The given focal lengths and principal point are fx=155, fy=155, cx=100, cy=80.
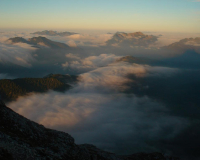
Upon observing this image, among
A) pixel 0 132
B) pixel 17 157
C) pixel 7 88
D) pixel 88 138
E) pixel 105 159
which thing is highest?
pixel 0 132

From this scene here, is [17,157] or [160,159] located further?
[160,159]

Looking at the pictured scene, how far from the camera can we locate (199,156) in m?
117

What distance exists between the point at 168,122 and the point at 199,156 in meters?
49.5

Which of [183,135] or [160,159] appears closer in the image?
[160,159]

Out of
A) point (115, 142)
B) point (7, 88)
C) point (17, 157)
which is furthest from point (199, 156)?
point (7, 88)

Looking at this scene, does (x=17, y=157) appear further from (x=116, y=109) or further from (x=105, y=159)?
(x=116, y=109)

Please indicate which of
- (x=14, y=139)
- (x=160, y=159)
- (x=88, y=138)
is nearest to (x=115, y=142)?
(x=88, y=138)

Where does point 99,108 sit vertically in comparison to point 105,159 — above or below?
below

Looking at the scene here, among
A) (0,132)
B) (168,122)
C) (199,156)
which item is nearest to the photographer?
(0,132)

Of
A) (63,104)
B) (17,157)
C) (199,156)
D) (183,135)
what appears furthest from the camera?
(63,104)

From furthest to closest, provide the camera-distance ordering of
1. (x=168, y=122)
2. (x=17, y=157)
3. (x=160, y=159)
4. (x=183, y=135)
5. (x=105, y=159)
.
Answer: (x=168, y=122), (x=183, y=135), (x=160, y=159), (x=105, y=159), (x=17, y=157)

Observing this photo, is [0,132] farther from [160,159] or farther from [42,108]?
[42,108]

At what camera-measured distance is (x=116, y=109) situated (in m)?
191

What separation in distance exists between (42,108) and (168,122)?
13535 cm
